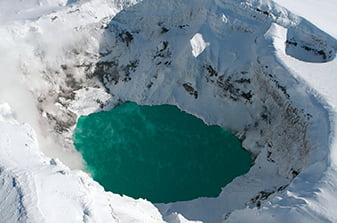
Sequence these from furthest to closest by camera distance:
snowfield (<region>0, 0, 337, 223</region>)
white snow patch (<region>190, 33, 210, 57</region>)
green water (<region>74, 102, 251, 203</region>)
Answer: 1. white snow patch (<region>190, 33, 210, 57</region>)
2. green water (<region>74, 102, 251, 203</region>)
3. snowfield (<region>0, 0, 337, 223</region>)

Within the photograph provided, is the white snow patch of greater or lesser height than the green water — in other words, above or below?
above

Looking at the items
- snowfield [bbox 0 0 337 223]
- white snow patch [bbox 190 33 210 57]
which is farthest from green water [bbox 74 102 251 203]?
Answer: white snow patch [bbox 190 33 210 57]

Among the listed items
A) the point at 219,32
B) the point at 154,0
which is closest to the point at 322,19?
the point at 219,32

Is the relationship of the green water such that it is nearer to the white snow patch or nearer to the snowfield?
the snowfield

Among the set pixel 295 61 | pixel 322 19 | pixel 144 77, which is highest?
pixel 322 19

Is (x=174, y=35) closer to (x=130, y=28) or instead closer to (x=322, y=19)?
(x=130, y=28)

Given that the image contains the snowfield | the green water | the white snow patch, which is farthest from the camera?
the white snow patch

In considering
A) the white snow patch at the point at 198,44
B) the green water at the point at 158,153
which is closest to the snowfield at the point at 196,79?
the white snow patch at the point at 198,44
